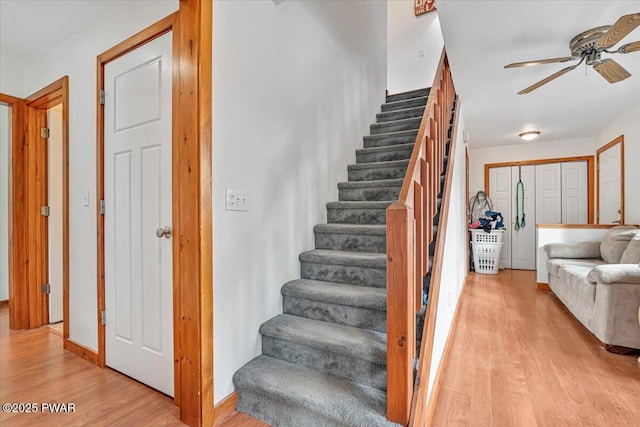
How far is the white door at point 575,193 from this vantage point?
16.7 ft

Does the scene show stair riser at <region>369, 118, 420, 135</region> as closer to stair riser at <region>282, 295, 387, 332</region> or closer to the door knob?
stair riser at <region>282, 295, 387, 332</region>

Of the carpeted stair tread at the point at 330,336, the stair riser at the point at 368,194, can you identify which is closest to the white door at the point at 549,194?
the stair riser at the point at 368,194

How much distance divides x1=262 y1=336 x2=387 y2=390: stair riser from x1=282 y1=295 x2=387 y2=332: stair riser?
239mm

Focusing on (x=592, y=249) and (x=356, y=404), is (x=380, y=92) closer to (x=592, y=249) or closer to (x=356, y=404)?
(x=592, y=249)

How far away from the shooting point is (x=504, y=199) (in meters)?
5.64

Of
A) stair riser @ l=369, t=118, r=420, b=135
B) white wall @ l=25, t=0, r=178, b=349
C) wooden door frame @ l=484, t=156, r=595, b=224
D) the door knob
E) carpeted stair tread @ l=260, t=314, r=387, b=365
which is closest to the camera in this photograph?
carpeted stair tread @ l=260, t=314, r=387, b=365

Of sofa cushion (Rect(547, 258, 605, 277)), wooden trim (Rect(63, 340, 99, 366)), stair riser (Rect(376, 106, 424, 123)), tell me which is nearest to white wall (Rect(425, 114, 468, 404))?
stair riser (Rect(376, 106, 424, 123))

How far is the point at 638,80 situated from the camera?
291 cm

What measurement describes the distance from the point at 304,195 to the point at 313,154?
0.37 m

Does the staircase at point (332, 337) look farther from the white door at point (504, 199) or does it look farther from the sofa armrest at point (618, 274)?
the white door at point (504, 199)

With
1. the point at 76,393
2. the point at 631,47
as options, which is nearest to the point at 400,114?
the point at 631,47

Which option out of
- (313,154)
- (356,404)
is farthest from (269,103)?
(356,404)

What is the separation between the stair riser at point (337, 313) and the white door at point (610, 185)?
13.6ft

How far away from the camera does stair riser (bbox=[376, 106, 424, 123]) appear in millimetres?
3521
